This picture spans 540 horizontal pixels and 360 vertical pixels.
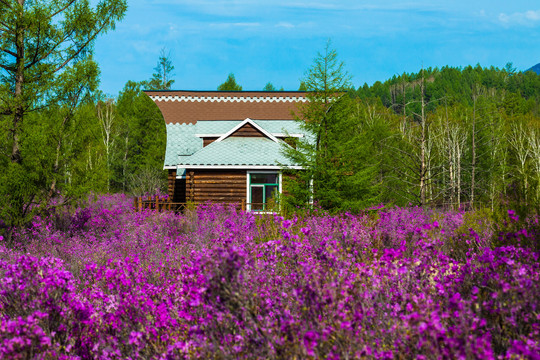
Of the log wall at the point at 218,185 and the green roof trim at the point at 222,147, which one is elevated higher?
the green roof trim at the point at 222,147

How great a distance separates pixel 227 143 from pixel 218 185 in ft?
7.90

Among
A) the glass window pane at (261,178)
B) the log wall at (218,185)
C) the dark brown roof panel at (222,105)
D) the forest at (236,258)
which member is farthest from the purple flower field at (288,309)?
the dark brown roof panel at (222,105)

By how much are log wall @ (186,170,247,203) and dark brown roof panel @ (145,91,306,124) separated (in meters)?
7.48

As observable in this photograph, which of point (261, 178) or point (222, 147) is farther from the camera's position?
point (222, 147)

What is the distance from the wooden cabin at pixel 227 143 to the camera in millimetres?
20250

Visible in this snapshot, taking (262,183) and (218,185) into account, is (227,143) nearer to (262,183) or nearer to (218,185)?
(218,185)

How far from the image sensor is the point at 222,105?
1071 inches

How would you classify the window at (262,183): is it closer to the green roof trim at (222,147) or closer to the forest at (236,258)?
the green roof trim at (222,147)

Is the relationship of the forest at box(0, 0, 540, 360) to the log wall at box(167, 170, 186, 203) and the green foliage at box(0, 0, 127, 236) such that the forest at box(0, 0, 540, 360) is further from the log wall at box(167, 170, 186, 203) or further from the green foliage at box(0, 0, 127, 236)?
the log wall at box(167, 170, 186, 203)

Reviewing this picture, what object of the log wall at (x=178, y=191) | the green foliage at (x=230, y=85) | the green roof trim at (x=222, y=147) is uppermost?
the green foliage at (x=230, y=85)

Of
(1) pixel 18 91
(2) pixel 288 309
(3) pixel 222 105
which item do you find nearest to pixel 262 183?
(3) pixel 222 105

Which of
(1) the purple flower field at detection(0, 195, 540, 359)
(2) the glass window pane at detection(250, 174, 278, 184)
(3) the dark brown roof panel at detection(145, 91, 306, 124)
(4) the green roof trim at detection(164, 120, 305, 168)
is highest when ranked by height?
(3) the dark brown roof panel at detection(145, 91, 306, 124)

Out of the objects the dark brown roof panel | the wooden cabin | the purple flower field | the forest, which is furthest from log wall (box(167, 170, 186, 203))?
the purple flower field

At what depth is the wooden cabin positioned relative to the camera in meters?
20.2
